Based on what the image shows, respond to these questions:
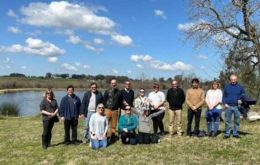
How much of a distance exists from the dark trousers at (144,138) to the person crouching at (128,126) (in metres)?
0.17

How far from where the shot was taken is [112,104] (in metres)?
15.0

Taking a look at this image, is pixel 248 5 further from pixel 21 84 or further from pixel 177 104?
pixel 21 84

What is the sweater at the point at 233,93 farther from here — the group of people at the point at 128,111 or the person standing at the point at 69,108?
the person standing at the point at 69,108

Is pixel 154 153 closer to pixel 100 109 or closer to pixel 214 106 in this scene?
pixel 100 109

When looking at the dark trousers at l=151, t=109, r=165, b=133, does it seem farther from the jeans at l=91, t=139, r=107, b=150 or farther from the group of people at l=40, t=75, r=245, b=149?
the jeans at l=91, t=139, r=107, b=150

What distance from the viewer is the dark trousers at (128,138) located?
47.3 ft

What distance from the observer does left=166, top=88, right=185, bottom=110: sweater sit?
51.2 feet

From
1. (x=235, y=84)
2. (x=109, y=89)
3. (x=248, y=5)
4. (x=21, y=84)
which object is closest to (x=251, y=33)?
(x=248, y=5)

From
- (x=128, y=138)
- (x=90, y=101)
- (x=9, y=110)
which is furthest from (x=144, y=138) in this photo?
(x=9, y=110)

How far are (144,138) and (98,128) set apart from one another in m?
1.62

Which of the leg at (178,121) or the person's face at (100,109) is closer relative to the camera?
the person's face at (100,109)

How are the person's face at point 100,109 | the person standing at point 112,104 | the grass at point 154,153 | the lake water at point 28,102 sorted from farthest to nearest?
the lake water at point 28,102 → the person standing at point 112,104 → the person's face at point 100,109 → the grass at point 154,153

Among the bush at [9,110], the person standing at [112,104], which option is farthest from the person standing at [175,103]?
the bush at [9,110]

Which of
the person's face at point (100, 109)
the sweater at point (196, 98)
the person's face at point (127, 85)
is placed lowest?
the person's face at point (100, 109)
